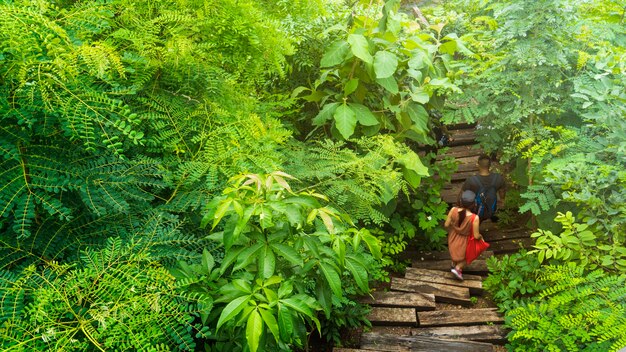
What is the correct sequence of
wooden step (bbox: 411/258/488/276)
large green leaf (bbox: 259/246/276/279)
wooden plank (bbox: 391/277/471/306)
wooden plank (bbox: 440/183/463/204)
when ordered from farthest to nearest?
wooden plank (bbox: 440/183/463/204) → wooden step (bbox: 411/258/488/276) → wooden plank (bbox: 391/277/471/306) → large green leaf (bbox: 259/246/276/279)

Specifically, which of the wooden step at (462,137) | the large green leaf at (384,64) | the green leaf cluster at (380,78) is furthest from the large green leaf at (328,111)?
the wooden step at (462,137)

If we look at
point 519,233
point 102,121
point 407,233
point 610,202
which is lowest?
point 519,233

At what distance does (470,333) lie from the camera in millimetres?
4328

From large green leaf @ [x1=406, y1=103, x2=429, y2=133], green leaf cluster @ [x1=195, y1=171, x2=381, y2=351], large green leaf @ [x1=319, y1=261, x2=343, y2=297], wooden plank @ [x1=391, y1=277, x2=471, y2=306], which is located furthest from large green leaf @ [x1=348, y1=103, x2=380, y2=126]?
large green leaf @ [x1=319, y1=261, x2=343, y2=297]

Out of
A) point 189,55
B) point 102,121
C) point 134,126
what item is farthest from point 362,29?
point 102,121

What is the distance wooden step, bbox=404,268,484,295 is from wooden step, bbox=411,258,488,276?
0.48ft

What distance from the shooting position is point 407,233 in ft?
18.5

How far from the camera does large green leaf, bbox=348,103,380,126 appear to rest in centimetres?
471

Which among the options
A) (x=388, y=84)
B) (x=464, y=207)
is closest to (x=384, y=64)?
(x=388, y=84)

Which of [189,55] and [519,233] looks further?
[519,233]

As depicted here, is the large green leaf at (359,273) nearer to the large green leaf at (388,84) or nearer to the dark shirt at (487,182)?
the large green leaf at (388,84)

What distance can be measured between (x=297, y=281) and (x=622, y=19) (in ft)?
13.7

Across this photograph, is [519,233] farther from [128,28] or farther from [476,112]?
[128,28]

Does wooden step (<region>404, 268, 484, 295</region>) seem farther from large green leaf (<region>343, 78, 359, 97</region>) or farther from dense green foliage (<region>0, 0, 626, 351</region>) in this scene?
large green leaf (<region>343, 78, 359, 97</region>)
